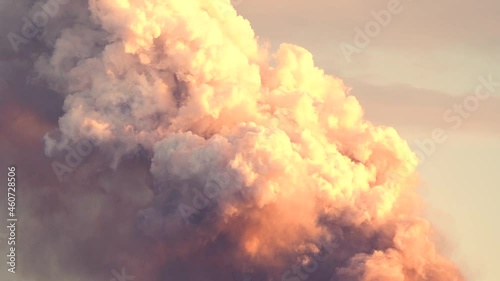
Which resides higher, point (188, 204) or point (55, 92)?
point (55, 92)

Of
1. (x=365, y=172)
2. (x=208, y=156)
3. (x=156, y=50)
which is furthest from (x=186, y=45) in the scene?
(x=365, y=172)

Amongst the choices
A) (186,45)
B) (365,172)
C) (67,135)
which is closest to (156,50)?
(186,45)

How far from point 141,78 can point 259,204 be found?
18.9 m

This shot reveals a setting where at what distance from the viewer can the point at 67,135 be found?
484ft

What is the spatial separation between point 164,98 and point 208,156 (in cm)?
893

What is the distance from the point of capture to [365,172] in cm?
15038

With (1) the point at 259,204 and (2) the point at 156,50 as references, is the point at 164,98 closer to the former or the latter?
(2) the point at 156,50

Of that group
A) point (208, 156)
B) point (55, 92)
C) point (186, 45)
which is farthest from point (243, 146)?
point (55, 92)

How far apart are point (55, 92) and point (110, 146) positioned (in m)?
8.86

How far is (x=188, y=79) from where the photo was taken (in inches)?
5832

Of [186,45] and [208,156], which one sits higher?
[186,45]

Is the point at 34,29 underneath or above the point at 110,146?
above

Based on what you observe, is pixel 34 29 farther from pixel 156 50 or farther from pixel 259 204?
pixel 259 204

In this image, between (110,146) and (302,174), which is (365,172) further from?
(110,146)
